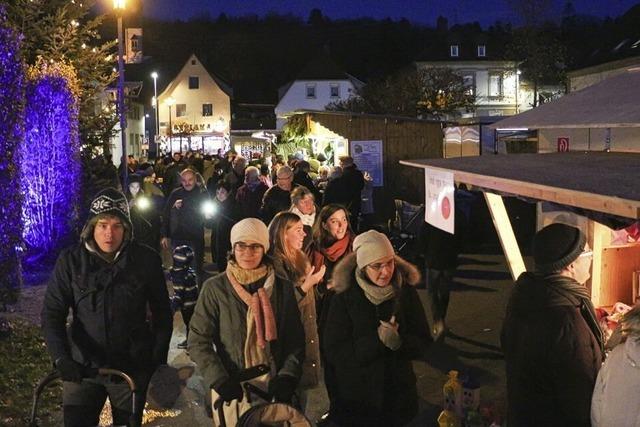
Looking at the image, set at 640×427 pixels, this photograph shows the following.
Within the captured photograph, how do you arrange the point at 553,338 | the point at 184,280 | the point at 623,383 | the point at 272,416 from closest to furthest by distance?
1. the point at 623,383
2. the point at 272,416
3. the point at 553,338
4. the point at 184,280

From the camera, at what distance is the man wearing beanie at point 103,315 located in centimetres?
448

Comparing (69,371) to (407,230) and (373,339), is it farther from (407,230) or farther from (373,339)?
(407,230)

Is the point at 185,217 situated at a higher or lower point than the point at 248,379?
higher

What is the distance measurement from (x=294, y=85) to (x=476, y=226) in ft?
181

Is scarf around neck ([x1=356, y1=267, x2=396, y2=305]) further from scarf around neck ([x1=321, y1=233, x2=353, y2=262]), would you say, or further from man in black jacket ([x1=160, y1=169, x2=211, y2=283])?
man in black jacket ([x1=160, y1=169, x2=211, y2=283])

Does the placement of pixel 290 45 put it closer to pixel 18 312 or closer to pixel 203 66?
pixel 203 66

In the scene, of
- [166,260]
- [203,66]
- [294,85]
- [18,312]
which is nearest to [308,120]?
[166,260]

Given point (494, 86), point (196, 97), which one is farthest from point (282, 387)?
point (196, 97)

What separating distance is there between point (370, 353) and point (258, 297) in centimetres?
72

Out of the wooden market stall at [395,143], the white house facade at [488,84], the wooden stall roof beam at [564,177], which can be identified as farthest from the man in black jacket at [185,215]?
the white house facade at [488,84]

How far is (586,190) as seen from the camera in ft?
11.8

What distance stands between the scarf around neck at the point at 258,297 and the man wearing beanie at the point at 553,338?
133cm

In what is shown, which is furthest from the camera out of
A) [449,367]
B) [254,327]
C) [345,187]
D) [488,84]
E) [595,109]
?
[488,84]

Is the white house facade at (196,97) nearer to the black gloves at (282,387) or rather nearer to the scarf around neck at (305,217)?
the scarf around neck at (305,217)
